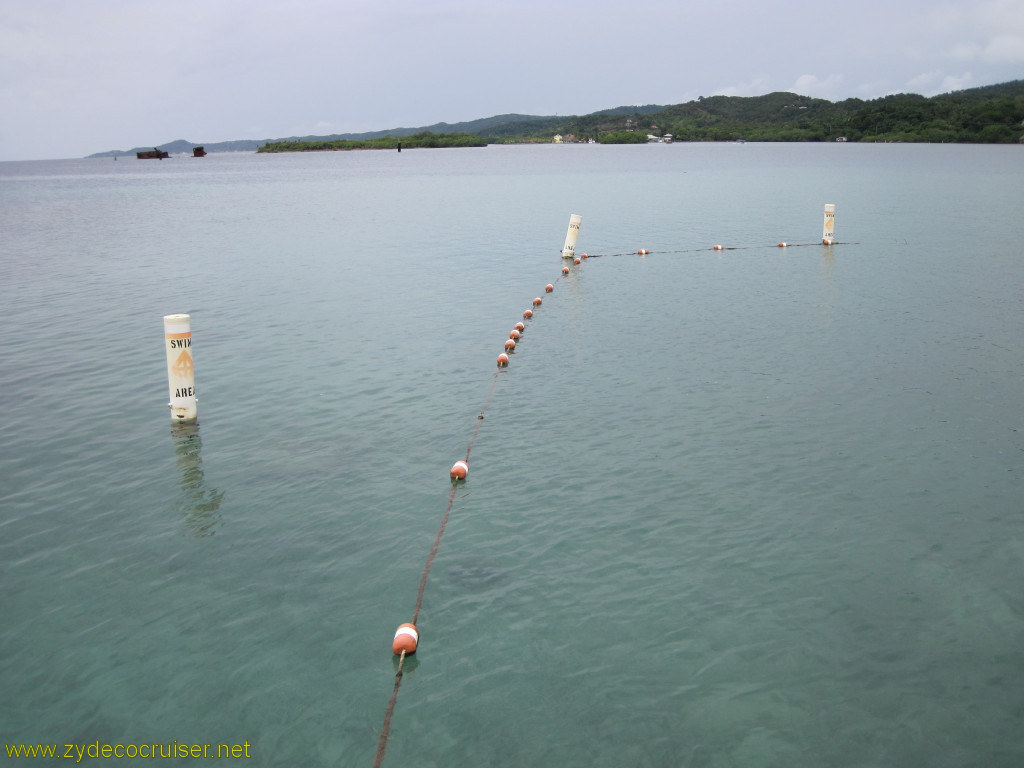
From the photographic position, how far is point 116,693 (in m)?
6.03

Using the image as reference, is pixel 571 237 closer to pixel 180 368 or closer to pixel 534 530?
pixel 180 368

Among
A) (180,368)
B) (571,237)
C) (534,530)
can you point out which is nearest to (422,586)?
(534,530)

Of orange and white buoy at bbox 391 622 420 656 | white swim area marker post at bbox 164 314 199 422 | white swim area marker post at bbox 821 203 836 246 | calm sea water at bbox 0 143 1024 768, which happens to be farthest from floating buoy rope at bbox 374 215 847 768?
white swim area marker post at bbox 821 203 836 246

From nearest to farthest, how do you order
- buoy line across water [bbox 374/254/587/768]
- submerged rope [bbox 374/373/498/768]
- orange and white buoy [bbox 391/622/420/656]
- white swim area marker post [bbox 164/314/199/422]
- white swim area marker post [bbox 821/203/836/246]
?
1. submerged rope [bbox 374/373/498/768]
2. buoy line across water [bbox 374/254/587/768]
3. orange and white buoy [bbox 391/622/420/656]
4. white swim area marker post [bbox 164/314/199/422]
5. white swim area marker post [bbox 821/203/836/246]

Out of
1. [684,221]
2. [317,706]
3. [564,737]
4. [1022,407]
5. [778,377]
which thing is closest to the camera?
[564,737]

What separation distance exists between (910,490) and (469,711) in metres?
5.67

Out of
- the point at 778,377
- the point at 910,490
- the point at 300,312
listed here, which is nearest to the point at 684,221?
the point at 300,312

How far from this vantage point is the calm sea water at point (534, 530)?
A: 5.77m

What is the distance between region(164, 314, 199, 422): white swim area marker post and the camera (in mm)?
10977

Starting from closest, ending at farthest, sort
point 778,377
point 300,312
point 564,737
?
point 564,737, point 778,377, point 300,312

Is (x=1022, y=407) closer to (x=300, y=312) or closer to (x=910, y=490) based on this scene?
(x=910, y=490)

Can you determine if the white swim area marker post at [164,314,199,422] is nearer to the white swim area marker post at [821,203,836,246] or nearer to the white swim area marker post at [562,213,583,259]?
the white swim area marker post at [562,213,583,259]

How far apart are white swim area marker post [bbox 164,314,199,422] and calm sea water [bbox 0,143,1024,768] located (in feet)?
1.47

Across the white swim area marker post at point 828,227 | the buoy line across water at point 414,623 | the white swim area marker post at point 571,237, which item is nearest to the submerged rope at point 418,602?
the buoy line across water at point 414,623
